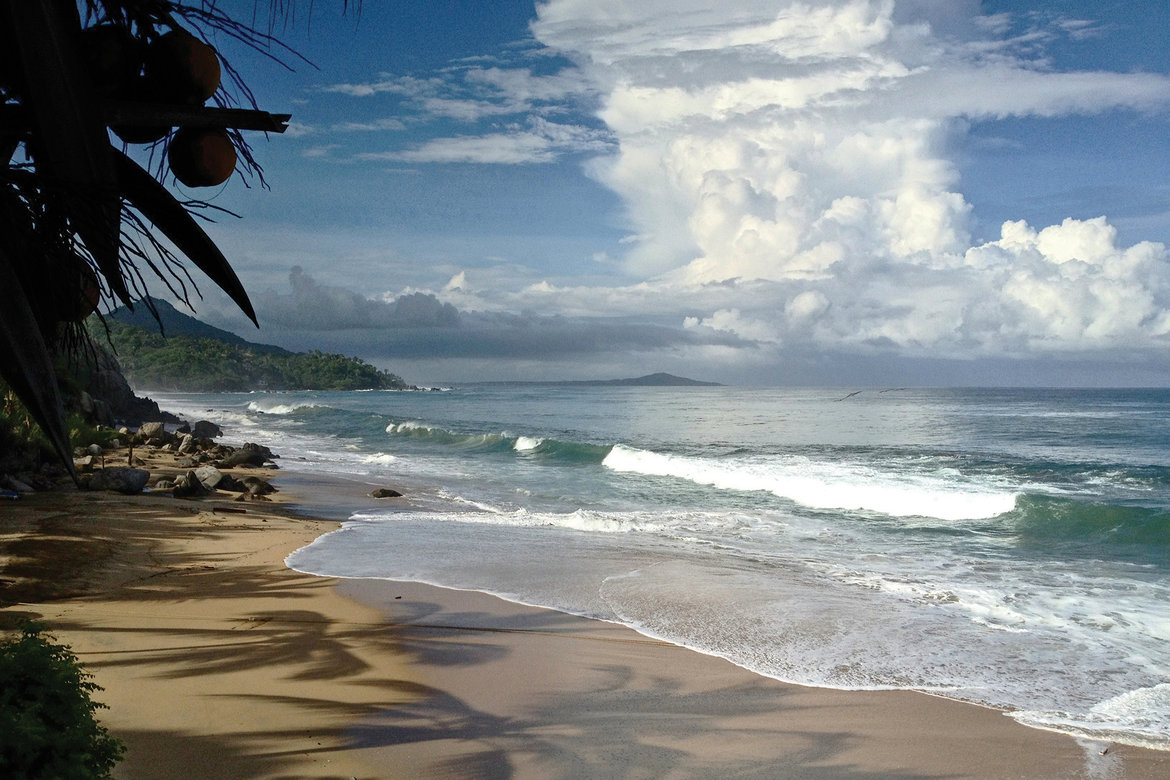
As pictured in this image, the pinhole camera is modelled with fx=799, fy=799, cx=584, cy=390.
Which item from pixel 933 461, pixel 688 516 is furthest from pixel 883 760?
pixel 933 461

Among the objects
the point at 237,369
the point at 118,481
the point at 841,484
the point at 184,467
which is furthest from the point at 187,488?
the point at 237,369

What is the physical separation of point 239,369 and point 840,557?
13282 cm

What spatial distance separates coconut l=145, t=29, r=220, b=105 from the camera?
1671 mm

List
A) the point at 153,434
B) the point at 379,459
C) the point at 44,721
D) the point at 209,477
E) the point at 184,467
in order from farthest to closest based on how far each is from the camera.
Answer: the point at 379,459
the point at 153,434
the point at 184,467
the point at 209,477
the point at 44,721

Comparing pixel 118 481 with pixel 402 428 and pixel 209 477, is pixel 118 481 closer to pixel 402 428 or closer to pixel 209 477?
pixel 209 477

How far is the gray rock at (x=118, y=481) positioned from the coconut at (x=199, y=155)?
1181 centimetres

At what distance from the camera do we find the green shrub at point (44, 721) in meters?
2.04

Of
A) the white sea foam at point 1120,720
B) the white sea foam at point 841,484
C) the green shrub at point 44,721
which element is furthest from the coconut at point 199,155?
the white sea foam at point 841,484

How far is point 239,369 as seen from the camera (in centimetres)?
12925

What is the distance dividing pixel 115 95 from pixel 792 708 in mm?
4608

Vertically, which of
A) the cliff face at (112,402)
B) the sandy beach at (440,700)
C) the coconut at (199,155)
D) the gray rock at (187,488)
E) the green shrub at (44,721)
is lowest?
the sandy beach at (440,700)

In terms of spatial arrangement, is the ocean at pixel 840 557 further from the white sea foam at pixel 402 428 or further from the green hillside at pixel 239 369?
the green hillside at pixel 239 369

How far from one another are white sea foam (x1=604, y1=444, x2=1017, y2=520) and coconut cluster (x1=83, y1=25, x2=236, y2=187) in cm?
1552

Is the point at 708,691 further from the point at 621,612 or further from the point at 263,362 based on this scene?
the point at 263,362
